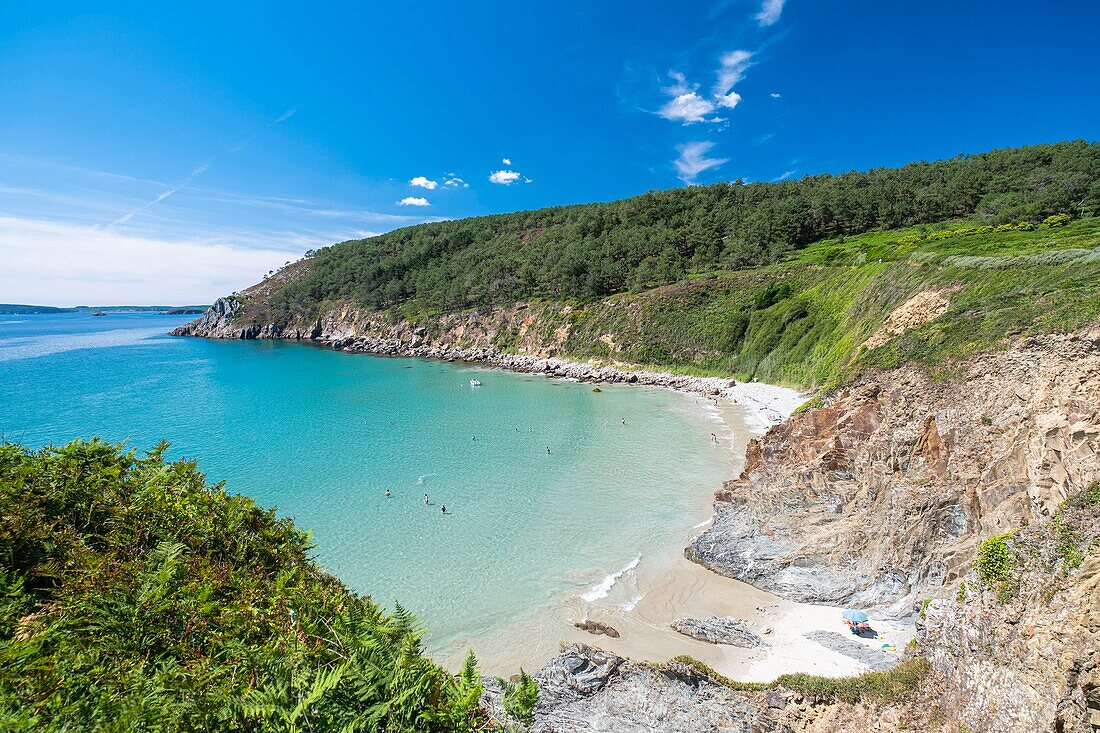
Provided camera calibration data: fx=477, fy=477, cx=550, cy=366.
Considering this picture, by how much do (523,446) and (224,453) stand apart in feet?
66.4

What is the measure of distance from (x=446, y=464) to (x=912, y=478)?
947 inches

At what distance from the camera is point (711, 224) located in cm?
8550

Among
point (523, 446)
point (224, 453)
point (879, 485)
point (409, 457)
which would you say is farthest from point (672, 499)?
point (224, 453)

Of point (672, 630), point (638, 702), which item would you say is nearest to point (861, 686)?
point (638, 702)

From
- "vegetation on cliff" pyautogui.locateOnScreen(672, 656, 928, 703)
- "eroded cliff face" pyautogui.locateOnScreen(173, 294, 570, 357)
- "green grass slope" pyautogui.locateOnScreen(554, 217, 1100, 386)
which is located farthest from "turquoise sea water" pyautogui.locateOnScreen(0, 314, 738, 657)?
"eroded cliff face" pyautogui.locateOnScreen(173, 294, 570, 357)

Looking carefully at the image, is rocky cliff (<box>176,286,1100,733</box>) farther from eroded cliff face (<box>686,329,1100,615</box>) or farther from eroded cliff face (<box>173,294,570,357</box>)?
eroded cliff face (<box>173,294,570,357</box>)

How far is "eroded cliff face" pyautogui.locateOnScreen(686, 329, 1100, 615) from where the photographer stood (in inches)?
508

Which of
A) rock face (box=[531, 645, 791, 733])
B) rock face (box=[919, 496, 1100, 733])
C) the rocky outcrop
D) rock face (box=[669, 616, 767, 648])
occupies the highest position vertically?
rock face (box=[919, 496, 1100, 733])

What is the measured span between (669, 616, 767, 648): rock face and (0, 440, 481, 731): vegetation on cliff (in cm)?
1133

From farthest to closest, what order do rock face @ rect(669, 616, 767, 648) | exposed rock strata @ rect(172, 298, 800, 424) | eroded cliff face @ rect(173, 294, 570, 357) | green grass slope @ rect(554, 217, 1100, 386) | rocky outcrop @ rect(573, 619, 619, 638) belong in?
eroded cliff face @ rect(173, 294, 570, 357)
exposed rock strata @ rect(172, 298, 800, 424)
green grass slope @ rect(554, 217, 1100, 386)
rocky outcrop @ rect(573, 619, 619, 638)
rock face @ rect(669, 616, 767, 648)

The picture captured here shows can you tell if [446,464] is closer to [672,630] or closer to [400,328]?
[672,630]

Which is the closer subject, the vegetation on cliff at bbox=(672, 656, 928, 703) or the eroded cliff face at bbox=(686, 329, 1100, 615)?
the vegetation on cliff at bbox=(672, 656, 928, 703)

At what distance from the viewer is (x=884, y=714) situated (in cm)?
917

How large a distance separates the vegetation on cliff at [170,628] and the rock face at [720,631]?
11.3 metres
